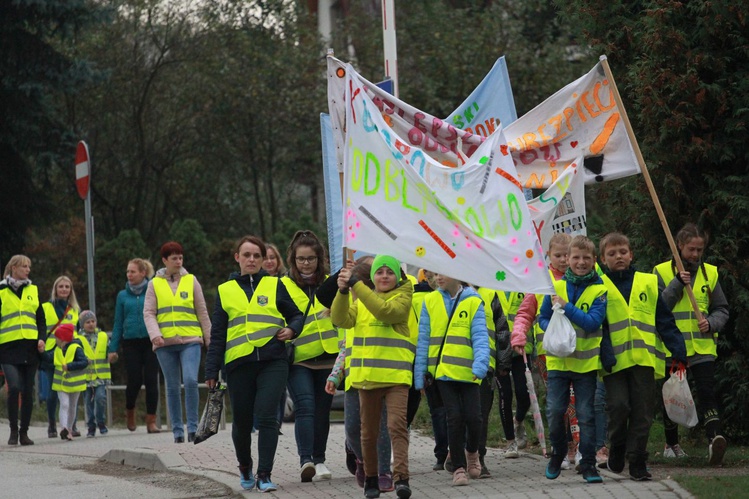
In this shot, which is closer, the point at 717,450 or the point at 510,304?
the point at 717,450

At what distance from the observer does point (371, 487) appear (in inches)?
361

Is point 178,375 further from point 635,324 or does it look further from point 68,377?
point 635,324

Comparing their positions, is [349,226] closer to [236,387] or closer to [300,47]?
[236,387]

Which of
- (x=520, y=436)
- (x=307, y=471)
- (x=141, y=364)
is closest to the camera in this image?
(x=307, y=471)

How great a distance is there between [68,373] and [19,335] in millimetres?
1393

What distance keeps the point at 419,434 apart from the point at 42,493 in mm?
4361

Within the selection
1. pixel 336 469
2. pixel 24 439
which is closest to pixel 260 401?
pixel 336 469

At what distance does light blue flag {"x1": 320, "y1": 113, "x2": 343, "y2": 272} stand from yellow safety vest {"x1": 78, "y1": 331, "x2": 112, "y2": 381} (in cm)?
645

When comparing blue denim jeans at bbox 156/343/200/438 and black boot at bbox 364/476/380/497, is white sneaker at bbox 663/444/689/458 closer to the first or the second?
black boot at bbox 364/476/380/497

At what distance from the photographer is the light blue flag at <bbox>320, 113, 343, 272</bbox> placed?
10.8 m

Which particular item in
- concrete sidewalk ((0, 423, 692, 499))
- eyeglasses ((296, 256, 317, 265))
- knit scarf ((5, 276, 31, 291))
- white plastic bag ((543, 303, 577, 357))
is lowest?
concrete sidewalk ((0, 423, 692, 499))

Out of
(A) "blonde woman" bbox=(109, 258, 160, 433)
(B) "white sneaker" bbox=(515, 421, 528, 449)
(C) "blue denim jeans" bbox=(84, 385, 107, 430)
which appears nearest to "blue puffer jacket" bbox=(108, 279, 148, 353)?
(A) "blonde woman" bbox=(109, 258, 160, 433)

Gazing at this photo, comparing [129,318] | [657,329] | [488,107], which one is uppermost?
[488,107]

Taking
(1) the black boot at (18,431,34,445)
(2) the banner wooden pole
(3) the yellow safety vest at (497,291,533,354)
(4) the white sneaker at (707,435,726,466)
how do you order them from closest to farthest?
(2) the banner wooden pole → (4) the white sneaker at (707,435,726,466) → (3) the yellow safety vest at (497,291,533,354) → (1) the black boot at (18,431,34,445)
